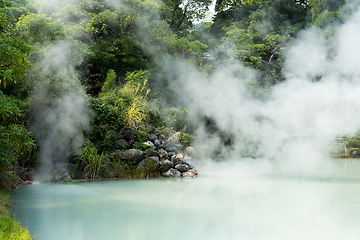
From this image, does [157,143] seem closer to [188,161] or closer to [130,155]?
[130,155]

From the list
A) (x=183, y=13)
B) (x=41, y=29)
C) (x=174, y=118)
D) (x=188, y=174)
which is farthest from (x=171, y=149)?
(x=183, y=13)

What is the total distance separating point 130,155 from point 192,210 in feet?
15.4

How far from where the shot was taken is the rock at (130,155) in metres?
10.1

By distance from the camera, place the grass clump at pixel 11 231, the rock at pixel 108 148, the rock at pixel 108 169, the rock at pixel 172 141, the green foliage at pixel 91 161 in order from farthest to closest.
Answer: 1. the rock at pixel 172 141
2. the rock at pixel 108 148
3. the rock at pixel 108 169
4. the green foliage at pixel 91 161
5. the grass clump at pixel 11 231

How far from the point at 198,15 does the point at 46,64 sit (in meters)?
15.2

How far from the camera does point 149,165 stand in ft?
33.4

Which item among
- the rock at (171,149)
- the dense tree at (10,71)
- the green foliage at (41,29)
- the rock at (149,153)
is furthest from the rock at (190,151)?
the dense tree at (10,71)

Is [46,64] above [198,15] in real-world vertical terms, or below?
below

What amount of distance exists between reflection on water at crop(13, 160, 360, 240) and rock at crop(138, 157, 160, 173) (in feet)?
3.52

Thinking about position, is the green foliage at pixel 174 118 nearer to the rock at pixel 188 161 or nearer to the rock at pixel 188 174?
the rock at pixel 188 161

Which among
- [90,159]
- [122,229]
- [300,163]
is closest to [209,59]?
[300,163]

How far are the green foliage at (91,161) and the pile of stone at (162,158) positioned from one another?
63cm

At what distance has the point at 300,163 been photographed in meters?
14.0

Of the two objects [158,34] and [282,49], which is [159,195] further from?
[282,49]
